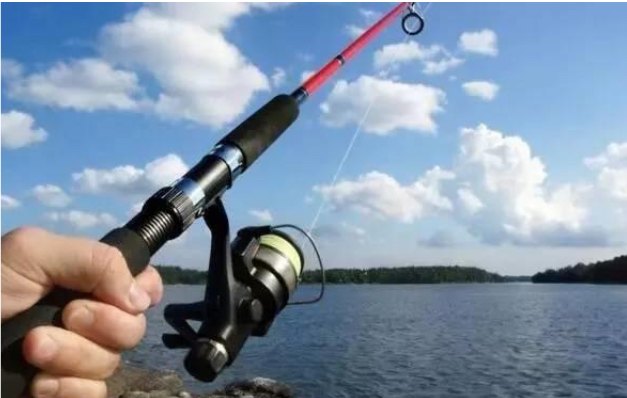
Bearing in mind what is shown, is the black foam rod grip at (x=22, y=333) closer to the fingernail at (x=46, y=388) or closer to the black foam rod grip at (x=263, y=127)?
the fingernail at (x=46, y=388)

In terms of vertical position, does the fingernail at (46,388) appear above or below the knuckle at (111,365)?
below

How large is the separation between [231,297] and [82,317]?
86cm

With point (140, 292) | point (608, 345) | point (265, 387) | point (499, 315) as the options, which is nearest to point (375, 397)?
point (265, 387)

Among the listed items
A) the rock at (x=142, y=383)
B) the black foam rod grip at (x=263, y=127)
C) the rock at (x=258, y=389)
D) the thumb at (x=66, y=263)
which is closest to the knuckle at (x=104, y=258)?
the thumb at (x=66, y=263)

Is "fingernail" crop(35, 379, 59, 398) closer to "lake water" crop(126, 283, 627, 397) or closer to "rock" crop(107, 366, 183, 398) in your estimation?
"lake water" crop(126, 283, 627, 397)

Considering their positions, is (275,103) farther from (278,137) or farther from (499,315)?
(499,315)

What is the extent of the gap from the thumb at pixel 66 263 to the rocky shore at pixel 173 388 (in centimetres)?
1577

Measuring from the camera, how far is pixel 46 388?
1.26m

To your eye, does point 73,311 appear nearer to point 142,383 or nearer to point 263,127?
point 263,127

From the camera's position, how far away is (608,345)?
1080 inches

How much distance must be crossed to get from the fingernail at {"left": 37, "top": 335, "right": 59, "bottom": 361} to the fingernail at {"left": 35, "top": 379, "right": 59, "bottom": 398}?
55mm

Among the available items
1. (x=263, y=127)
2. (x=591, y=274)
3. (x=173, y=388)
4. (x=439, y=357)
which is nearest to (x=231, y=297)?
(x=263, y=127)

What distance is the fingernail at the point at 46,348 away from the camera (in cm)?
122

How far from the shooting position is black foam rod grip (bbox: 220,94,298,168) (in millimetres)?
2240
